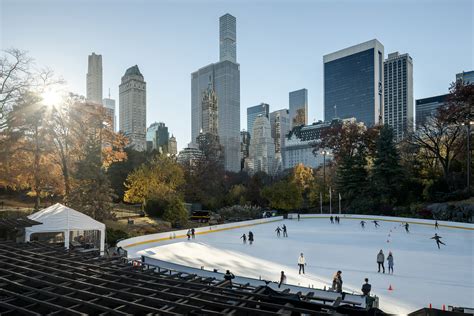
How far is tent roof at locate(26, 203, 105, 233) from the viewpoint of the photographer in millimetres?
15445

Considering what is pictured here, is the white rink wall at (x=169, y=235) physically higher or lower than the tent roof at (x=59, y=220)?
lower

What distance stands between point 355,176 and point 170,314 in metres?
51.7

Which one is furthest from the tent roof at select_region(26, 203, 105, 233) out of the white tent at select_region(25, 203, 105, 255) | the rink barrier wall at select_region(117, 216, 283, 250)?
the rink barrier wall at select_region(117, 216, 283, 250)

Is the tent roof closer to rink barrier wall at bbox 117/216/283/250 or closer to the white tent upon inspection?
the white tent

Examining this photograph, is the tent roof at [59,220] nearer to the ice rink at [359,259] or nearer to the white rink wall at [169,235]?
the white rink wall at [169,235]

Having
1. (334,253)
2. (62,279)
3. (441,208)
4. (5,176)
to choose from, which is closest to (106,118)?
(5,176)

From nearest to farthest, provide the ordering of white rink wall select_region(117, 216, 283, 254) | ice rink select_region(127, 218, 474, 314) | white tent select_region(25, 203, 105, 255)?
ice rink select_region(127, 218, 474, 314)
white tent select_region(25, 203, 105, 255)
white rink wall select_region(117, 216, 283, 254)

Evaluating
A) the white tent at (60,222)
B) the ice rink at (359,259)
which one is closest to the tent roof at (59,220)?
the white tent at (60,222)

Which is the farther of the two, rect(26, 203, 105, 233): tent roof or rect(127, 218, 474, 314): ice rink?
rect(26, 203, 105, 233): tent roof

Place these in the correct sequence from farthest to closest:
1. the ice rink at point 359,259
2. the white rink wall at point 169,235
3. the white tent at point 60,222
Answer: the white rink wall at point 169,235 < the white tent at point 60,222 < the ice rink at point 359,259

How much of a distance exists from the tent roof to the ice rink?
433 cm

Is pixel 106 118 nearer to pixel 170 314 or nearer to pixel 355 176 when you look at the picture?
pixel 170 314

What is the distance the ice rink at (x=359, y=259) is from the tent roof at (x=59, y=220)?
4.33 m

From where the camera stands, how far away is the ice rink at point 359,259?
11578mm
